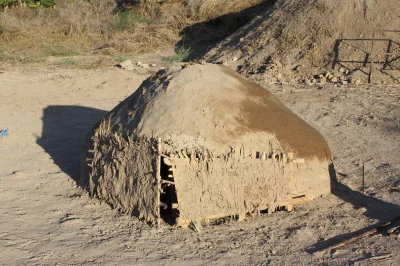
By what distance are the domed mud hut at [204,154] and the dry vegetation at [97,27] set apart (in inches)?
429

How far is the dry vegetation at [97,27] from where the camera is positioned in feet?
57.5

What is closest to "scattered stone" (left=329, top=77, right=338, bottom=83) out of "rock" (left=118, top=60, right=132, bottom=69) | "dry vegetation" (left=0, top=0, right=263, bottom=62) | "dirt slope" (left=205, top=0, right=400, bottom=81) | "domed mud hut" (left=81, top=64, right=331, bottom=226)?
"dirt slope" (left=205, top=0, right=400, bottom=81)

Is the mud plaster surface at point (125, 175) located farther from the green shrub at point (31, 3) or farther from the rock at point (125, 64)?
the green shrub at point (31, 3)

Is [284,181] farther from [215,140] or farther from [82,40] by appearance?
[82,40]

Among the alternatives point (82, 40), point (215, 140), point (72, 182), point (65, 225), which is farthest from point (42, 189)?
point (82, 40)

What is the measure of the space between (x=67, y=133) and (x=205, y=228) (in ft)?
15.6

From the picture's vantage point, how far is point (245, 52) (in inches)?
554

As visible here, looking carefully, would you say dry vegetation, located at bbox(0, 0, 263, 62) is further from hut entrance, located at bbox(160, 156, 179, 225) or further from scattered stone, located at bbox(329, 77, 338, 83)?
hut entrance, located at bbox(160, 156, 179, 225)

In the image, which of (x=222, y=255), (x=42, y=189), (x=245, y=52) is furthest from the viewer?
(x=245, y=52)

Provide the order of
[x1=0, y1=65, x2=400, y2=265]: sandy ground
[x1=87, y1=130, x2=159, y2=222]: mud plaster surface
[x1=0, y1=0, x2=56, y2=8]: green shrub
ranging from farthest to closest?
[x1=0, y1=0, x2=56, y2=8]: green shrub, [x1=87, y1=130, x2=159, y2=222]: mud plaster surface, [x1=0, y1=65, x2=400, y2=265]: sandy ground

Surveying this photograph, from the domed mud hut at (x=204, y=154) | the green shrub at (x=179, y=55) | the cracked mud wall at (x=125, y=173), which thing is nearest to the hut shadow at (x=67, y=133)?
the cracked mud wall at (x=125, y=173)

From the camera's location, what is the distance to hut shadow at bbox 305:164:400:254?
5488 mm

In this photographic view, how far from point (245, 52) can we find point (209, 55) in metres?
1.39

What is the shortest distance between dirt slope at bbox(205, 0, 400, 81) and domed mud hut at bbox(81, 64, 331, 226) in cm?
608
